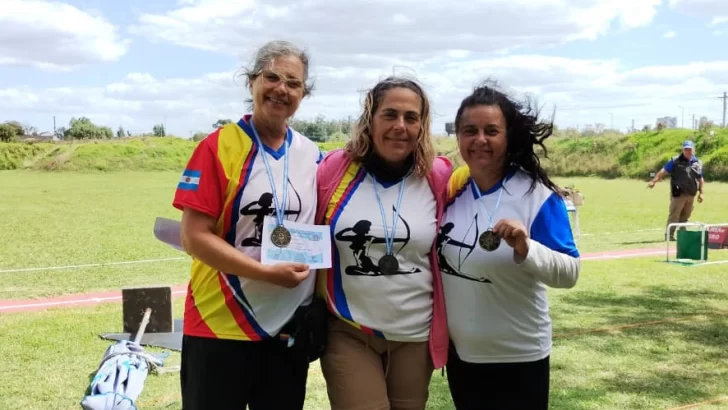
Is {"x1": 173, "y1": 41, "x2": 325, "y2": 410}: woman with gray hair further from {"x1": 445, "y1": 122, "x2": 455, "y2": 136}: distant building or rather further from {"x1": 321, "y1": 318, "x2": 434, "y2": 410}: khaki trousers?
{"x1": 445, "y1": 122, "x2": 455, "y2": 136}: distant building

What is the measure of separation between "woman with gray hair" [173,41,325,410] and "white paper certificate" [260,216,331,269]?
18mm

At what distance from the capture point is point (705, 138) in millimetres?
33875

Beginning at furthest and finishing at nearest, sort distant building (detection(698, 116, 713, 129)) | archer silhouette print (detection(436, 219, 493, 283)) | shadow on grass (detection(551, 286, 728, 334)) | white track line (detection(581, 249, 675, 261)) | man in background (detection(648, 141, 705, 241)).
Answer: distant building (detection(698, 116, 713, 129))
man in background (detection(648, 141, 705, 241))
white track line (detection(581, 249, 675, 261))
shadow on grass (detection(551, 286, 728, 334))
archer silhouette print (detection(436, 219, 493, 283))

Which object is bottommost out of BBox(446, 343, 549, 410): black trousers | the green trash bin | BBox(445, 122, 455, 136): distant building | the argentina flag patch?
the green trash bin

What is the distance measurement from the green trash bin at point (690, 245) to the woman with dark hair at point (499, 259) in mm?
7818

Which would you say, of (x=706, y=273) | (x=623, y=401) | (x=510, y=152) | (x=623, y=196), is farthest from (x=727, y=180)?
(x=510, y=152)

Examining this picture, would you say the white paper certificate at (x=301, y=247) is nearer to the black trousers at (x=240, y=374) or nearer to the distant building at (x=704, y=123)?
the black trousers at (x=240, y=374)

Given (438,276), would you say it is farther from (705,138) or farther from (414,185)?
(705,138)

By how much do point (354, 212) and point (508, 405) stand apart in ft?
3.00

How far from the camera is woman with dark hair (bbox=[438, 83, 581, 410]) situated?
2.58m

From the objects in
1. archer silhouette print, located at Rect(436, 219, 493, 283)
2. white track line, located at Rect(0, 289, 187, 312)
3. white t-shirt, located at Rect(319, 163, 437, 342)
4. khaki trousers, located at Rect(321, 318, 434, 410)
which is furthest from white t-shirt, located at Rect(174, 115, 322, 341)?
white track line, located at Rect(0, 289, 187, 312)

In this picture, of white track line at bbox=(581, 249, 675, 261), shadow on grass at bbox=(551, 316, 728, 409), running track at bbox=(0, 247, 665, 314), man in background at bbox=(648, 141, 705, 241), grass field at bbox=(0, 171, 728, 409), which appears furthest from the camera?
man in background at bbox=(648, 141, 705, 241)

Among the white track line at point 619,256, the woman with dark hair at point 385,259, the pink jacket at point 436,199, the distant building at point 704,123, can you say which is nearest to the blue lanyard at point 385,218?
the woman with dark hair at point 385,259

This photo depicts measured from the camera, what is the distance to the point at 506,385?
2.67 meters
